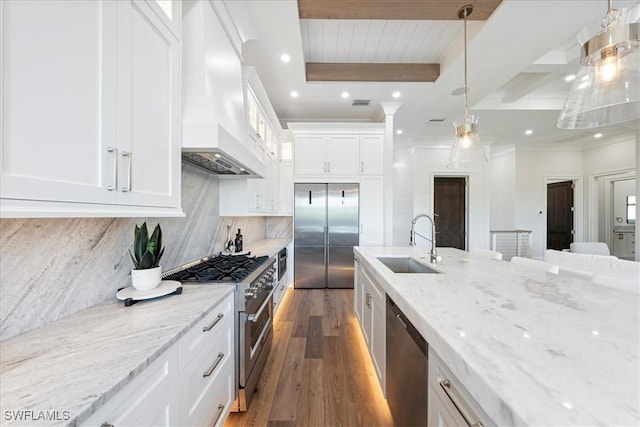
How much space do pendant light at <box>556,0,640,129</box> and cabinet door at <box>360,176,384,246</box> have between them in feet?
8.32

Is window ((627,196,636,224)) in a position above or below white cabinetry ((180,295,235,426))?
above

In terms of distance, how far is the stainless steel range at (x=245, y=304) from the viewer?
1521 millimetres

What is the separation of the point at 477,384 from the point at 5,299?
4.87 feet

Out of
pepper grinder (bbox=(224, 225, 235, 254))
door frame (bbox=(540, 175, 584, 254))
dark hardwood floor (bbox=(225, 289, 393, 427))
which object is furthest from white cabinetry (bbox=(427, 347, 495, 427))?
door frame (bbox=(540, 175, 584, 254))

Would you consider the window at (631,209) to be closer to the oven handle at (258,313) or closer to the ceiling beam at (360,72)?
the ceiling beam at (360,72)

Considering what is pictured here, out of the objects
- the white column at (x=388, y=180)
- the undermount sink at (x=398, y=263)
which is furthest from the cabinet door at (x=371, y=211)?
the undermount sink at (x=398, y=263)

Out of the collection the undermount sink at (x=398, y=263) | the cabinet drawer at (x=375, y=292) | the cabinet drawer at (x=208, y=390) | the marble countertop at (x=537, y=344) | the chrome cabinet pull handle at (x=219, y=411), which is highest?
the marble countertop at (x=537, y=344)

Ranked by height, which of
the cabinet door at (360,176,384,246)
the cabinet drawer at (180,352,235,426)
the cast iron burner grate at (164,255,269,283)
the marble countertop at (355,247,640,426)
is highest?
the cabinet door at (360,176,384,246)

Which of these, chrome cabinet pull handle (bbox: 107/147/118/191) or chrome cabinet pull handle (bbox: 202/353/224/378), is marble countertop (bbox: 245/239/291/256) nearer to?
chrome cabinet pull handle (bbox: 202/353/224/378)

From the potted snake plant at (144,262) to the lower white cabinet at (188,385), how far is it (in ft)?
1.22

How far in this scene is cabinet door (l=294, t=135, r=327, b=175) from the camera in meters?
4.03

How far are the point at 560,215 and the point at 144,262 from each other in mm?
8694

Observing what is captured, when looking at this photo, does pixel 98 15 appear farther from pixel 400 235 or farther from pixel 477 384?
pixel 400 235

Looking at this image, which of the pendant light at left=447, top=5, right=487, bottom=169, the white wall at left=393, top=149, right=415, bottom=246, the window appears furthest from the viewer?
the white wall at left=393, top=149, right=415, bottom=246
